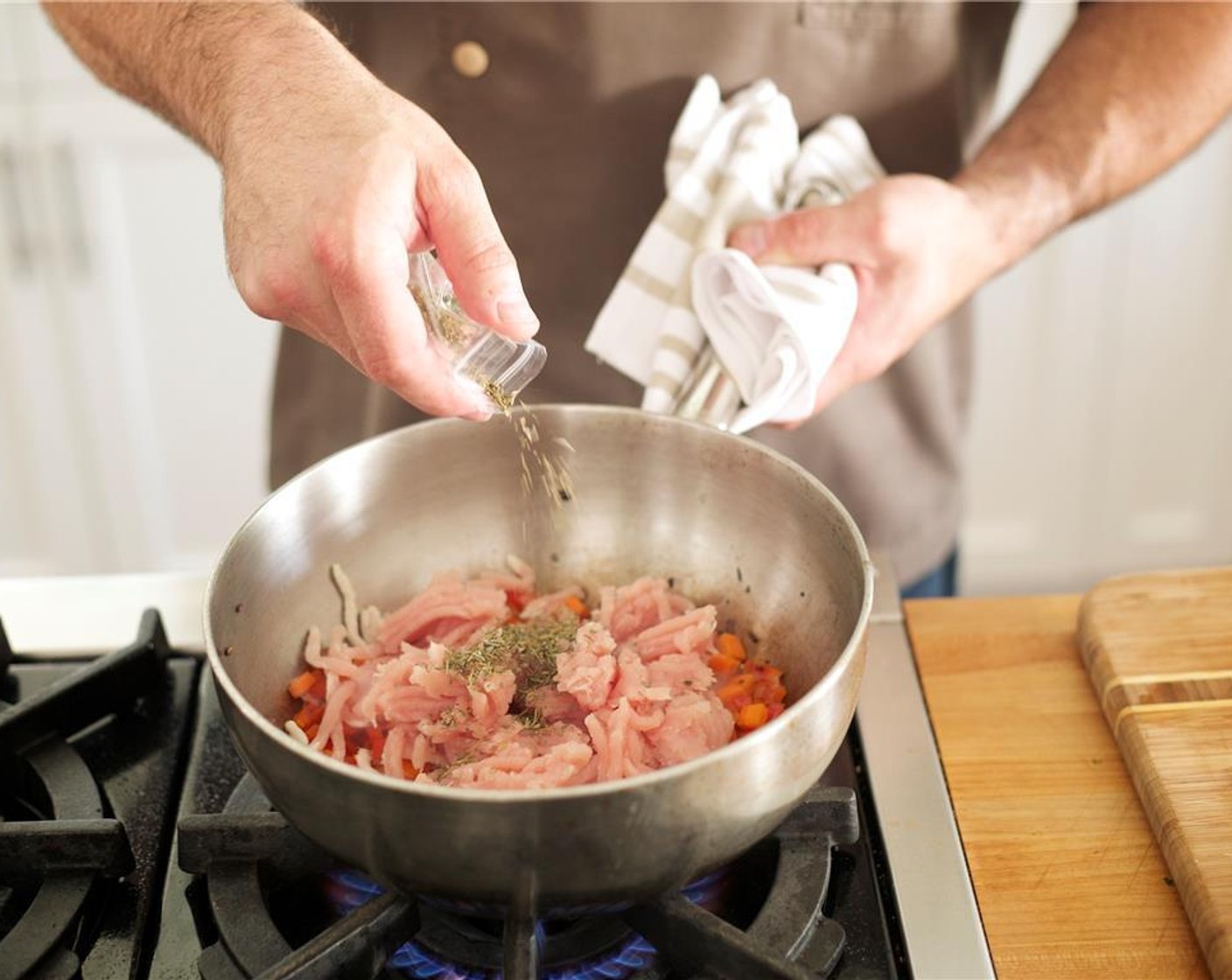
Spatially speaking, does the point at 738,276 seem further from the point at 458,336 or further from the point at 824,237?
the point at 458,336

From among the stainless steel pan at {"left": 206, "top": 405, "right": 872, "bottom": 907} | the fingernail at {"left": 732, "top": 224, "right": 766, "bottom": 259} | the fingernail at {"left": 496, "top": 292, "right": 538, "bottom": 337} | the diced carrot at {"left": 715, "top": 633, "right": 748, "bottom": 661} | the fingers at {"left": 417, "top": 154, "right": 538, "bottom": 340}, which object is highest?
the fingers at {"left": 417, "top": 154, "right": 538, "bottom": 340}

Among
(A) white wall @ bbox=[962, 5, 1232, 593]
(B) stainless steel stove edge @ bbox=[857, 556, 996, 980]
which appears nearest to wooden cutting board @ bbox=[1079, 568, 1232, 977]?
(B) stainless steel stove edge @ bbox=[857, 556, 996, 980]

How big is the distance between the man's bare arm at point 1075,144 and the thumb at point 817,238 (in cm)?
6

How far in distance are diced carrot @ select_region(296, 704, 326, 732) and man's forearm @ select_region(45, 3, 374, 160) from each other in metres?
0.41

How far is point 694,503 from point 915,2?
660 mm

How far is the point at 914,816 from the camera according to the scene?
2.85 feet

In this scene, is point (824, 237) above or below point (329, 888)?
above

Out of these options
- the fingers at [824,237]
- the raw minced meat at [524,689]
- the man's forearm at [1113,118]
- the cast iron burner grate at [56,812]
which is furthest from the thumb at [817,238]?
the cast iron burner grate at [56,812]

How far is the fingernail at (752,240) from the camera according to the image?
1159 millimetres

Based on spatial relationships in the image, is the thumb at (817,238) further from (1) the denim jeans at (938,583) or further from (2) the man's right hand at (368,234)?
(1) the denim jeans at (938,583)

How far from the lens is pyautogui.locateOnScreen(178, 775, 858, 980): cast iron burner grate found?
724 millimetres

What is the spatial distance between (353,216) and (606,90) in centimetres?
60

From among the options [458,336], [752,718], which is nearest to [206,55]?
[458,336]

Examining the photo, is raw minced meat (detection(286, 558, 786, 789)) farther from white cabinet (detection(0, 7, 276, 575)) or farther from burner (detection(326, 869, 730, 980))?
white cabinet (detection(0, 7, 276, 575))
